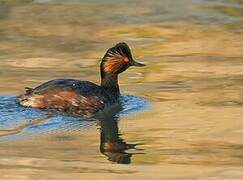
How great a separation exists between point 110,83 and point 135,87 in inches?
25.3

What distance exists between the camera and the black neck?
40.2ft

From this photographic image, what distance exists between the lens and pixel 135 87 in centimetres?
1291

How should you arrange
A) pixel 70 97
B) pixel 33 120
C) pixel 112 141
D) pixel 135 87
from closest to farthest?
pixel 112 141 → pixel 33 120 → pixel 70 97 → pixel 135 87

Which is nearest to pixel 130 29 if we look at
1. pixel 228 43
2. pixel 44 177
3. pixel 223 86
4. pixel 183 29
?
pixel 183 29

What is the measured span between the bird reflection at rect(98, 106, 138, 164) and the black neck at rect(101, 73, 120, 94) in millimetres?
632

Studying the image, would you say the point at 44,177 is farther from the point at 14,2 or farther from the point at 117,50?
the point at 14,2

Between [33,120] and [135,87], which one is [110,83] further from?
[33,120]

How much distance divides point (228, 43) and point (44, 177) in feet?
25.1

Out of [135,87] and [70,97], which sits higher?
[70,97]

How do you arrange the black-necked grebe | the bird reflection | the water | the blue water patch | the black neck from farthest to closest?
1. the black neck
2. the black-necked grebe
3. the blue water patch
4. the bird reflection
5. the water

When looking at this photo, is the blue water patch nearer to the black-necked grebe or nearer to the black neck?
the black-necked grebe

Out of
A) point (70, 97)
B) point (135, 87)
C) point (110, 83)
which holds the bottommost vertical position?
point (135, 87)

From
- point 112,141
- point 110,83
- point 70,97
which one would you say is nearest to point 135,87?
point 110,83

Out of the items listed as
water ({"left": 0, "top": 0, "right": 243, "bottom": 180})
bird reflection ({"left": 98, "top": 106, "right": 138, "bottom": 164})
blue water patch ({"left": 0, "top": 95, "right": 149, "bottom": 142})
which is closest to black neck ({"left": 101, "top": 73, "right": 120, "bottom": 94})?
water ({"left": 0, "top": 0, "right": 243, "bottom": 180})
